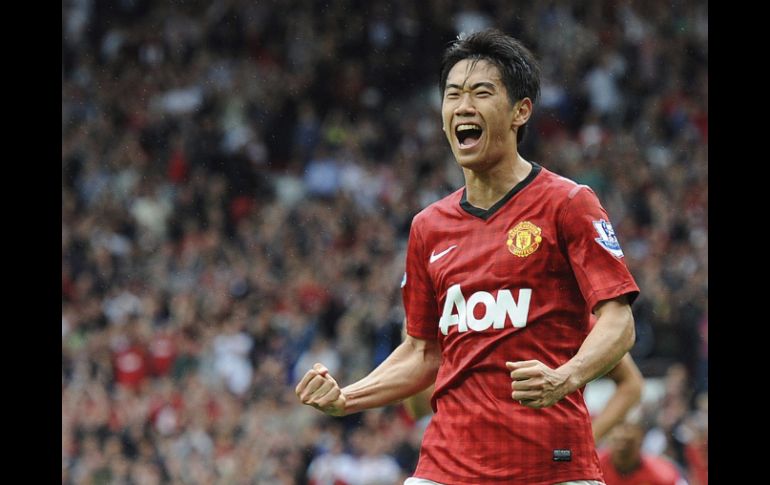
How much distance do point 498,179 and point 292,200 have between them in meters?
12.1

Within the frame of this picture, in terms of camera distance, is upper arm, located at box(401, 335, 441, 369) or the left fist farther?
upper arm, located at box(401, 335, 441, 369)

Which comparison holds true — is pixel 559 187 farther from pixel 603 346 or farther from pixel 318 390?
pixel 318 390

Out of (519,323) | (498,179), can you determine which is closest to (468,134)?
(498,179)

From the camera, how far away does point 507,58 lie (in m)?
4.48

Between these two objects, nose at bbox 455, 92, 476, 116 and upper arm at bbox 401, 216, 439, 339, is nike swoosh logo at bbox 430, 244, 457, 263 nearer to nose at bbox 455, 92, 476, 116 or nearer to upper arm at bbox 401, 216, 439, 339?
upper arm at bbox 401, 216, 439, 339

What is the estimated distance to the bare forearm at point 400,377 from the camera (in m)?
4.66

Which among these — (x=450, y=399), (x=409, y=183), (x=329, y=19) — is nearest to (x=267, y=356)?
(x=409, y=183)

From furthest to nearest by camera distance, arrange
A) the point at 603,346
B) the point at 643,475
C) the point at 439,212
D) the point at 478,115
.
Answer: the point at 643,475
the point at 439,212
the point at 478,115
the point at 603,346

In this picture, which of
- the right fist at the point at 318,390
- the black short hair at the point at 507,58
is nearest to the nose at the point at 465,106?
the black short hair at the point at 507,58

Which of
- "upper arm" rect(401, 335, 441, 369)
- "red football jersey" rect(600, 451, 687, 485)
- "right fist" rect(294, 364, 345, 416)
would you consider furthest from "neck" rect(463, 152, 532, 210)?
"red football jersey" rect(600, 451, 687, 485)

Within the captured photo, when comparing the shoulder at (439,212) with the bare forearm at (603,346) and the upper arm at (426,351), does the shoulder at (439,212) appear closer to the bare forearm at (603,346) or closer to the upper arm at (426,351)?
the upper arm at (426,351)

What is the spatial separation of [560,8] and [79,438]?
918 cm

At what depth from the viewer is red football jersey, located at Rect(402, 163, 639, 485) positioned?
4.21m

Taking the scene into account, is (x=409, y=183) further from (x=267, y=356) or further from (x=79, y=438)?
(x=79, y=438)
